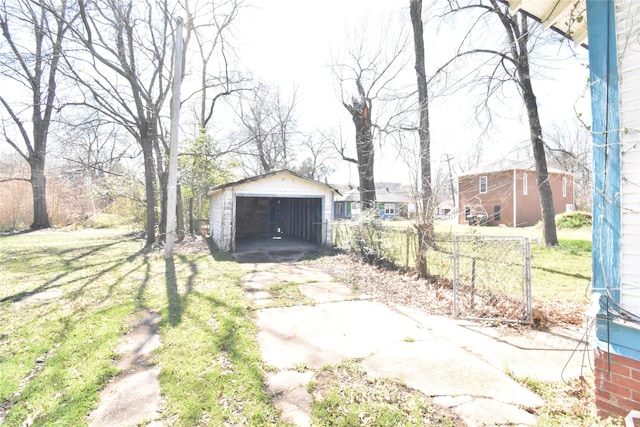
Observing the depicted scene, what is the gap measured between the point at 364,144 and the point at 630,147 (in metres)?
11.7

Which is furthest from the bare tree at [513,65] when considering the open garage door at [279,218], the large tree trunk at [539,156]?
the open garage door at [279,218]

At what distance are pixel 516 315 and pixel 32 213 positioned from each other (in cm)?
2625

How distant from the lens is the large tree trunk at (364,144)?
13.4 meters

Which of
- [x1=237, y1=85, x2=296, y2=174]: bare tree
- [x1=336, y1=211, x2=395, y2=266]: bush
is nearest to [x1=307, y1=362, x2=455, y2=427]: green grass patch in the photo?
[x1=336, y1=211, x2=395, y2=266]: bush

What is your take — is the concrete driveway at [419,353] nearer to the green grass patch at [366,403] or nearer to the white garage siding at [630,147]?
the green grass patch at [366,403]

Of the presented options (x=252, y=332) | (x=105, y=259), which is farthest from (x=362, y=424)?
(x=105, y=259)

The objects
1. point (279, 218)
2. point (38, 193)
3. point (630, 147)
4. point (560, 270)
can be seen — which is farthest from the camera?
point (38, 193)

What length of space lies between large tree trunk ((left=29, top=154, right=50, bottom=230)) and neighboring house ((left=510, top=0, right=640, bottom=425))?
74.3 feet

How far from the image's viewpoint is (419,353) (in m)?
3.33

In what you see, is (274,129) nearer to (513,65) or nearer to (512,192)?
(513,65)

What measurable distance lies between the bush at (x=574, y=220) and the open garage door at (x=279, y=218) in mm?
15642

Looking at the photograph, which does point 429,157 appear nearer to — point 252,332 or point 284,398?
point 252,332

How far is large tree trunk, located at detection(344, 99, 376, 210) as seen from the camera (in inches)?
527

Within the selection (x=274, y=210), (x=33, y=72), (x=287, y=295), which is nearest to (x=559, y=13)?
(x=287, y=295)
